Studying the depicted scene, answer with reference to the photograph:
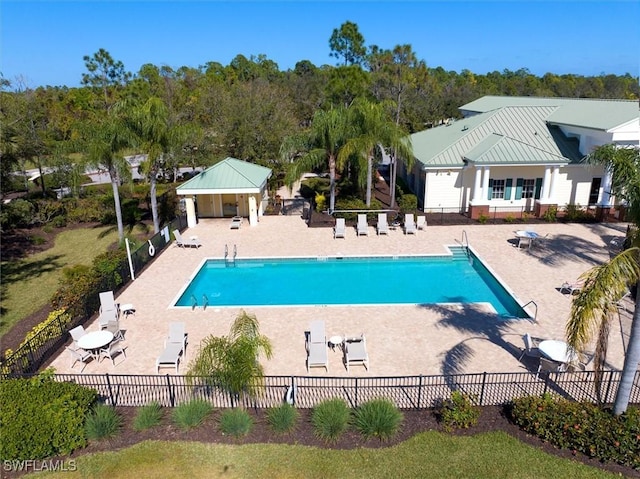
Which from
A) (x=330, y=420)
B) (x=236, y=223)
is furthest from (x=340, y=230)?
(x=330, y=420)

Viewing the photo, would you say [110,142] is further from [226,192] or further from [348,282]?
[348,282]

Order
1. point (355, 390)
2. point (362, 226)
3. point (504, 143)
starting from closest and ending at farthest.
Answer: point (355, 390), point (362, 226), point (504, 143)

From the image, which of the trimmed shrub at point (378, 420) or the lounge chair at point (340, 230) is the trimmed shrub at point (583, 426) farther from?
the lounge chair at point (340, 230)

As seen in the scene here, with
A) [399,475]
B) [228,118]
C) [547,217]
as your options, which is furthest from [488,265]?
[228,118]

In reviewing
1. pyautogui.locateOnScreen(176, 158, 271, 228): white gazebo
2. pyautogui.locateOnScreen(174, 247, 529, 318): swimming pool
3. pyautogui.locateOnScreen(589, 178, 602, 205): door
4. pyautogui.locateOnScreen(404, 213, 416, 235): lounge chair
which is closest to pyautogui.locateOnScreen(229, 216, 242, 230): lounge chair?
pyautogui.locateOnScreen(176, 158, 271, 228): white gazebo

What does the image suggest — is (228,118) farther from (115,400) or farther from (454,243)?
(115,400)

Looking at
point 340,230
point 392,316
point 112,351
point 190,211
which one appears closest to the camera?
point 112,351

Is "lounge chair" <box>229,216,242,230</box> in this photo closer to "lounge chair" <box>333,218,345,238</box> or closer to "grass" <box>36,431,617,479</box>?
"lounge chair" <box>333,218,345,238</box>

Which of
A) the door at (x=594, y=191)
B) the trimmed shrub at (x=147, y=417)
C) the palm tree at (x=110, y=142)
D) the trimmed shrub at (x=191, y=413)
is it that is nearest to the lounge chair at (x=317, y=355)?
the trimmed shrub at (x=191, y=413)
